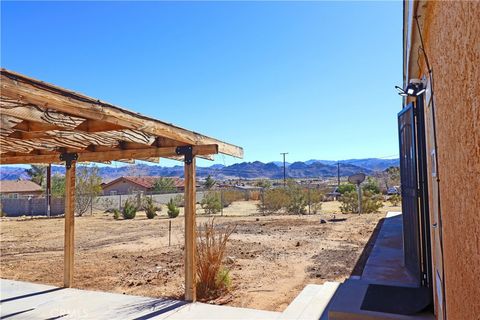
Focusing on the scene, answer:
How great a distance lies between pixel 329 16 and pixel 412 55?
4.75 metres

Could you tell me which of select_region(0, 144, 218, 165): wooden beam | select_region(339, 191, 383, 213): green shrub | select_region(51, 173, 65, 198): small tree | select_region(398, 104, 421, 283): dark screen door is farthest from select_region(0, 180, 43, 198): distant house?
select_region(398, 104, 421, 283): dark screen door

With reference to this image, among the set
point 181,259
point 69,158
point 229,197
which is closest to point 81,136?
point 69,158

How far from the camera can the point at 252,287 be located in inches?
240

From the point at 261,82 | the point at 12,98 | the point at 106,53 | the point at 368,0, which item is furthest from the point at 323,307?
the point at 261,82

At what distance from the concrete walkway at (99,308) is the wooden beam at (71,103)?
89.7 inches

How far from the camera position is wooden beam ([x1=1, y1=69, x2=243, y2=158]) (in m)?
2.46

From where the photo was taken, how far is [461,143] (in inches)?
57.7

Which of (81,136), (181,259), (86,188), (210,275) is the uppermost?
(81,136)

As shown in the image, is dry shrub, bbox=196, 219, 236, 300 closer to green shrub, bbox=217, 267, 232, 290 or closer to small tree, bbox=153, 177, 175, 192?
green shrub, bbox=217, 267, 232, 290

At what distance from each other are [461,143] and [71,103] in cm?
273

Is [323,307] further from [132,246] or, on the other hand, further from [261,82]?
[261,82]

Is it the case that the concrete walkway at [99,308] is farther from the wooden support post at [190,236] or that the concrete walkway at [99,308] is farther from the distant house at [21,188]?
the distant house at [21,188]

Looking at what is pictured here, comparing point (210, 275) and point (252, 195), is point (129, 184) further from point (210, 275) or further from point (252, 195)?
point (210, 275)

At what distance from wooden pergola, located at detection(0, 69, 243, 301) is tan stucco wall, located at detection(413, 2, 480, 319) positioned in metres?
2.56
